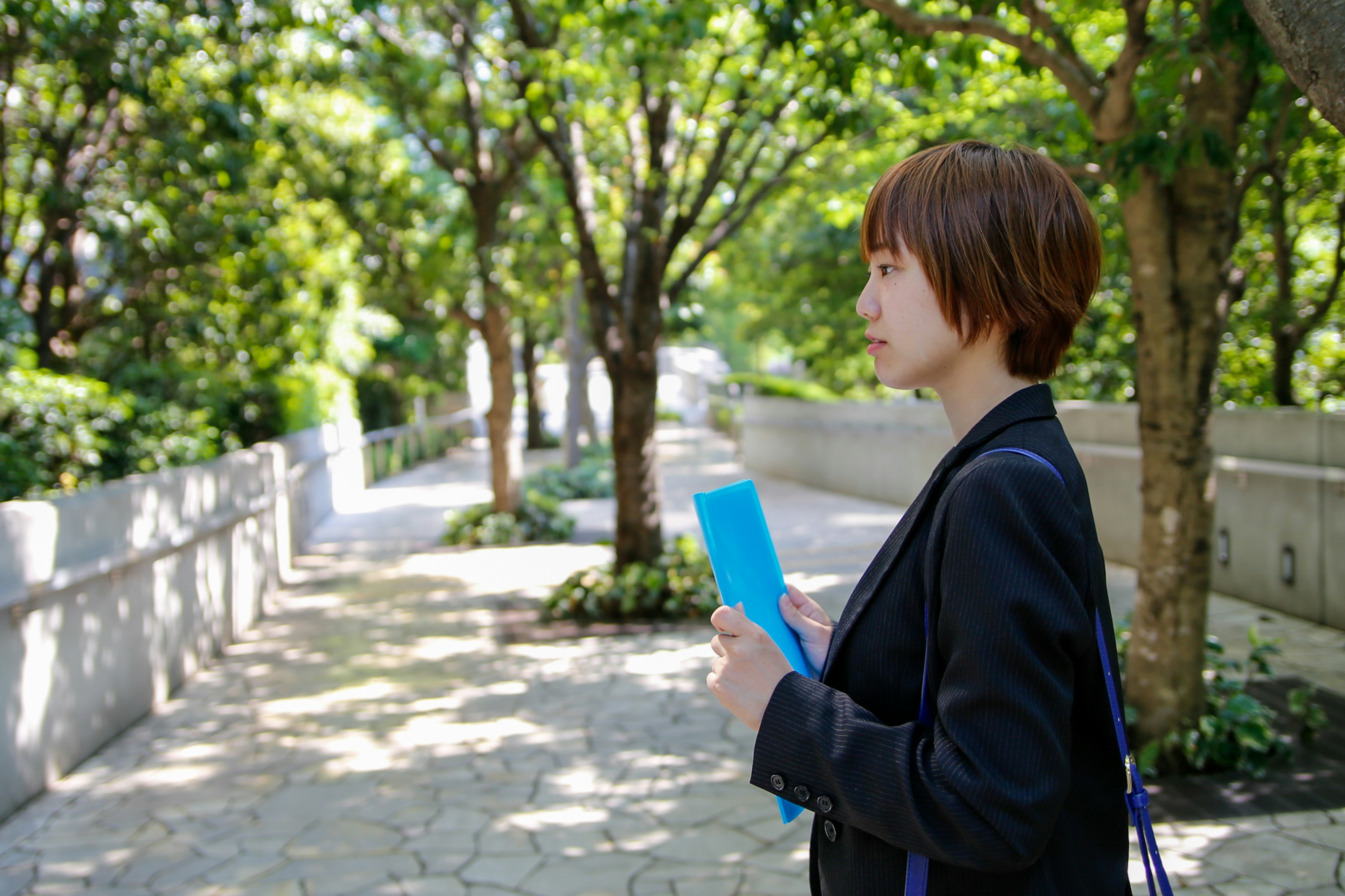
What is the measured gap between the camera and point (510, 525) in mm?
13133

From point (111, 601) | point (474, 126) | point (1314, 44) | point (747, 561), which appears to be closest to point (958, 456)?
point (747, 561)

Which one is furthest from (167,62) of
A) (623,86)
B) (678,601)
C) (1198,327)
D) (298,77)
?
(1198,327)

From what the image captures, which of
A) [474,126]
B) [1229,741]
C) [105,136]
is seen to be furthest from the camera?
[474,126]

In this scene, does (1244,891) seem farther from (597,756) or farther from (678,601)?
(678,601)

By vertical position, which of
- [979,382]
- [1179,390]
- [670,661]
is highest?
A: [979,382]

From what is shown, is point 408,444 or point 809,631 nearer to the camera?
point 809,631

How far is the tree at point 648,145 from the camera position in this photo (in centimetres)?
837

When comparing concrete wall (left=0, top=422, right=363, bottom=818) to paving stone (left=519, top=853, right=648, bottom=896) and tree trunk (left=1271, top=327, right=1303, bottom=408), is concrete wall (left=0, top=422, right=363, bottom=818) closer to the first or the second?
paving stone (left=519, top=853, right=648, bottom=896)

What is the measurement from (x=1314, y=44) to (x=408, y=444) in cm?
2361

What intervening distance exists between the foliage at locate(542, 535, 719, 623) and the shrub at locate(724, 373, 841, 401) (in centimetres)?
1035

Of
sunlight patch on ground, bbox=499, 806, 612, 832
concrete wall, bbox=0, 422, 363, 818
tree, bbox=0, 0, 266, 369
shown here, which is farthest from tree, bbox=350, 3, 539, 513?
sunlight patch on ground, bbox=499, 806, 612, 832

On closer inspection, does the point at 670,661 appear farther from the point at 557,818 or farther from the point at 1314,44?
the point at 1314,44

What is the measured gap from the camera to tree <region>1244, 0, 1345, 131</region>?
6.73 feet

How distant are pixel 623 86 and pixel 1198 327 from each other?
6219 mm
